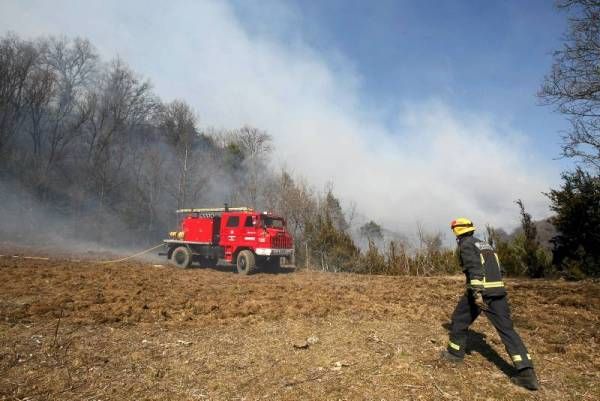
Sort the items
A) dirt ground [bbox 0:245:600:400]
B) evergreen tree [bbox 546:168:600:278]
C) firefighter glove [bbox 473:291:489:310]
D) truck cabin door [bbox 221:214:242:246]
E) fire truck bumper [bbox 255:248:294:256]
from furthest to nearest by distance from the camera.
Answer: truck cabin door [bbox 221:214:242:246]
fire truck bumper [bbox 255:248:294:256]
evergreen tree [bbox 546:168:600:278]
firefighter glove [bbox 473:291:489:310]
dirt ground [bbox 0:245:600:400]

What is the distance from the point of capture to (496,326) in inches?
155

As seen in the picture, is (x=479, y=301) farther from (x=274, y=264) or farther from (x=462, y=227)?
(x=274, y=264)

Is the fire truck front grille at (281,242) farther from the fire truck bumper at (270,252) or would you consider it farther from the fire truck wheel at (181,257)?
the fire truck wheel at (181,257)

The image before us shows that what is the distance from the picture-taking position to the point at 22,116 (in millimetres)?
26047

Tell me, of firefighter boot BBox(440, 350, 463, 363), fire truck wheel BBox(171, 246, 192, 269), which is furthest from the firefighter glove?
fire truck wheel BBox(171, 246, 192, 269)

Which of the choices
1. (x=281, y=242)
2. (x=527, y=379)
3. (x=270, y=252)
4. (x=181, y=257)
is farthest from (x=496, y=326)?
(x=181, y=257)

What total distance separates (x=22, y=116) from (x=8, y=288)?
80.8ft

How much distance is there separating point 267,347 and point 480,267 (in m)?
2.76

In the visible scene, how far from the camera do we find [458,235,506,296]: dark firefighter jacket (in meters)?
4.03

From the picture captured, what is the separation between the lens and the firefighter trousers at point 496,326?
12.1 ft

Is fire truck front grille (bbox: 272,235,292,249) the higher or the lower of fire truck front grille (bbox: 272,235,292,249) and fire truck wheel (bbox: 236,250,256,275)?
the higher

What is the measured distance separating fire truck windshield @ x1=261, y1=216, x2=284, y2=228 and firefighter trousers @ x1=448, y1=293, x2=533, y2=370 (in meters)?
9.44

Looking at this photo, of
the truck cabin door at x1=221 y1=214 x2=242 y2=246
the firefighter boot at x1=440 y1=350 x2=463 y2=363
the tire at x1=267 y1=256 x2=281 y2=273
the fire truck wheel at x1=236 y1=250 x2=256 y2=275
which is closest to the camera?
the firefighter boot at x1=440 y1=350 x2=463 y2=363

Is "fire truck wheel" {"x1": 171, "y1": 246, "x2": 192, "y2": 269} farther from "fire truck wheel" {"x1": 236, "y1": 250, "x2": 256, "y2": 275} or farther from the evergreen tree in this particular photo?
the evergreen tree
